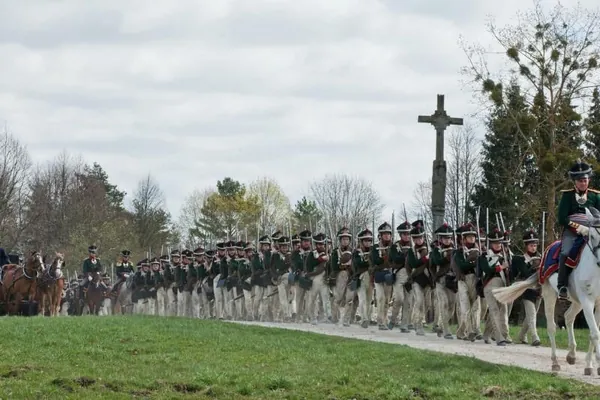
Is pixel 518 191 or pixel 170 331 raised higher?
pixel 518 191

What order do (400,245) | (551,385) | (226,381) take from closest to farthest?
(551,385) → (226,381) → (400,245)

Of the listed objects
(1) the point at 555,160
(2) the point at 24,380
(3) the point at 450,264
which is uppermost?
(1) the point at 555,160

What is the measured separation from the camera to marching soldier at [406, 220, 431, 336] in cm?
2722

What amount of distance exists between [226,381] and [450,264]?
9670mm

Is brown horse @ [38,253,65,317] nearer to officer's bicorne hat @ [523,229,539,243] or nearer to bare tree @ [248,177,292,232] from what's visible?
officer's bicorne hat @ [523,229,539,243]

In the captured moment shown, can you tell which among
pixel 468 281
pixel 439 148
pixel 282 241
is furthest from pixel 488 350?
pixel 282 241

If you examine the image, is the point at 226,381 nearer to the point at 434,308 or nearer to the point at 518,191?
the point at 434,308

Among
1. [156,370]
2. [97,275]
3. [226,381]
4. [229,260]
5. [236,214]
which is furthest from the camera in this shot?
[236,214]

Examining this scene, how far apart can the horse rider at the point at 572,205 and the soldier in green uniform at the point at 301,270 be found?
14146mm

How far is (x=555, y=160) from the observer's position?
38406 mm

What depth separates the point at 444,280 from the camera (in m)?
26.2

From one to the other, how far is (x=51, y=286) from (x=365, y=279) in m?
14.8

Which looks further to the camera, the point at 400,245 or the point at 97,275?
the point at 97,275

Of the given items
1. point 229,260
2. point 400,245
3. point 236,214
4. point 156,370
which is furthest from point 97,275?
point 236,214
